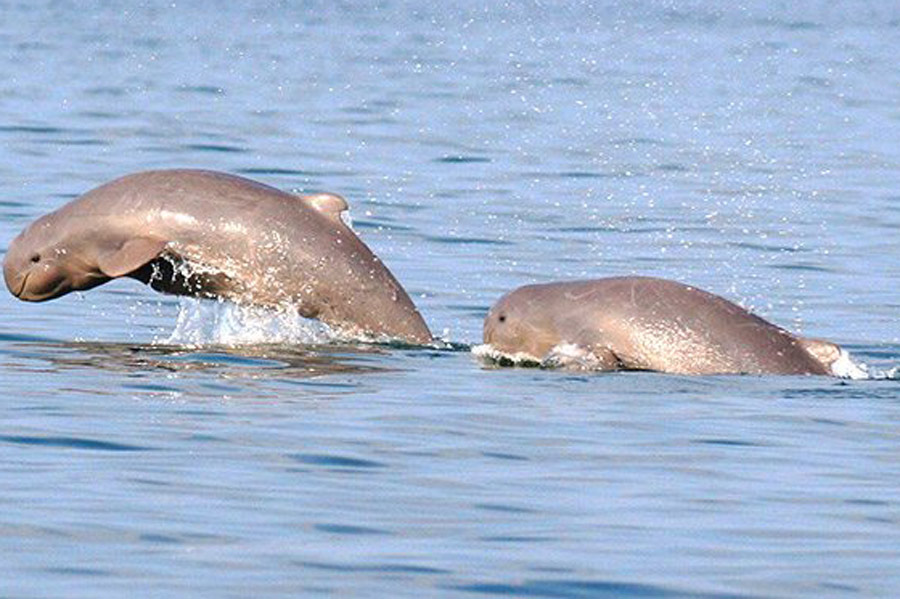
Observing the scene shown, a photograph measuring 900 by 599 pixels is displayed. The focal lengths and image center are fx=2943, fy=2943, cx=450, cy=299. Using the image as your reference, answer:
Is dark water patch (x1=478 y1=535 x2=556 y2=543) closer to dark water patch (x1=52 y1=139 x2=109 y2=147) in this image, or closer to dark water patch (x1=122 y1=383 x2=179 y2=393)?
dark water patch (x1=122 y1=383 x2=179 y2=393)

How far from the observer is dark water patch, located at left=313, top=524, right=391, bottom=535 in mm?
11328

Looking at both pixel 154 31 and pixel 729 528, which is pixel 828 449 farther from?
pixel 154 31

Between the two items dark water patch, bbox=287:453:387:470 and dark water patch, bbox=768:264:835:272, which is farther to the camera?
dark water patch, bbox=768:264:835:272

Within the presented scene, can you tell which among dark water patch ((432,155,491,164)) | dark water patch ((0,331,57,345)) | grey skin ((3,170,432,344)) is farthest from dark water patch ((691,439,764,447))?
dark water patch ((432,155,491,164))

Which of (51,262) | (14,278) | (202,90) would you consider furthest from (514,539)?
(202,90)

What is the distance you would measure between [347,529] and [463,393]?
379 centimetres

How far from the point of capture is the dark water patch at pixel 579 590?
10.4 metres

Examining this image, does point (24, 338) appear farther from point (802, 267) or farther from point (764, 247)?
point (764, 247)

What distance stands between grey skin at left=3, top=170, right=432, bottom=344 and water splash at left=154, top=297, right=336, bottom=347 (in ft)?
0.25

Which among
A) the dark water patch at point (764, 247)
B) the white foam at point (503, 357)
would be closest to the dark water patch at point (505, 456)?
the white foam at point (503, 357)

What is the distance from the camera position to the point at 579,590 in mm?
10477

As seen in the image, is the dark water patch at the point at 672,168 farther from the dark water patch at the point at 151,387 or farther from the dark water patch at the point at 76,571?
the dark water patch at the point at 76,571

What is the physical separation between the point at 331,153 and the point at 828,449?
20505mm

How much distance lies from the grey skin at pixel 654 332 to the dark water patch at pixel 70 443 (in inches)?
142
